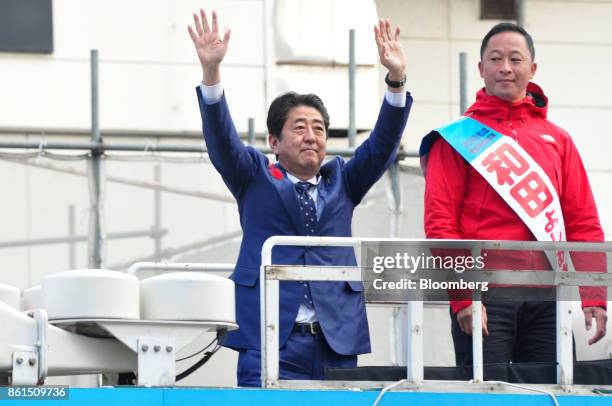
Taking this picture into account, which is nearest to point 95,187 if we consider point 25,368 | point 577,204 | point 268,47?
point 268,47

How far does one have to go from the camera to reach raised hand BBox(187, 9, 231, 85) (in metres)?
7.71

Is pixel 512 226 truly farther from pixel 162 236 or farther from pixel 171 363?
pixel 162 236

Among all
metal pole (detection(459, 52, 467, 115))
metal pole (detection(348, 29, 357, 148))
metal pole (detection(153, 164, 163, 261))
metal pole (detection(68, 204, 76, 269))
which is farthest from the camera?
metal pole (detection(348, 29, 357, 148))

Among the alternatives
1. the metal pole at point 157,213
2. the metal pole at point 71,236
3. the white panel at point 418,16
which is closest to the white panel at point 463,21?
the white panel at point 418,16

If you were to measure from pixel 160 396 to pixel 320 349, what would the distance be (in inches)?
36.5

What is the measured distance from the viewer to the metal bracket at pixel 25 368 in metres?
7.00

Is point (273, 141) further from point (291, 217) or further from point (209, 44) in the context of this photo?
point (209, 44)

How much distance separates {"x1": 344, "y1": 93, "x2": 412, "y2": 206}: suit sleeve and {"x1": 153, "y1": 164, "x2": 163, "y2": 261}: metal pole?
4907mm

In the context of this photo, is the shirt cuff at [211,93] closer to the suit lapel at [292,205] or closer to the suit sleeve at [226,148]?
the suit sleeve at [226,148]

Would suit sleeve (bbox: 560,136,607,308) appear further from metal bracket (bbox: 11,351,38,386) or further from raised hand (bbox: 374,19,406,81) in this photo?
metal bracket (bbox: 11,351,38,386)

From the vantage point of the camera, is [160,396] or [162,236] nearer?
[160,396]

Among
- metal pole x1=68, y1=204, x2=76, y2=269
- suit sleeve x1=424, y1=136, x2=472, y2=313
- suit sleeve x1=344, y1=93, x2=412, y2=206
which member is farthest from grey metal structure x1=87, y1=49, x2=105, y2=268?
suit sleeve x1=424, y1=136, x2=472, y2=313

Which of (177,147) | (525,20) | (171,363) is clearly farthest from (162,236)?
(171,363)

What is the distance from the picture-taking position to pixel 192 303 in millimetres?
7277
